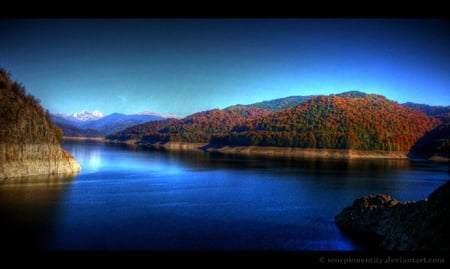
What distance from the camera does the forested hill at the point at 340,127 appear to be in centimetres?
9269

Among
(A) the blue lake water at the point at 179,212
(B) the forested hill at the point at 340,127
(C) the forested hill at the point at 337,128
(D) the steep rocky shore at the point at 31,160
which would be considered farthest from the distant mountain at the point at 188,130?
(A) the blue lake water at the point at 179,212

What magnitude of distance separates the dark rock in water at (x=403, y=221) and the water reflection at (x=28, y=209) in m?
13.2

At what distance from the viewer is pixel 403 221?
14.3 metres

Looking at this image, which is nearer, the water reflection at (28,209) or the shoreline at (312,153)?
the water reflection at (28,209)

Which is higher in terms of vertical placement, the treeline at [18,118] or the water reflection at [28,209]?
the treeline at [18,118]

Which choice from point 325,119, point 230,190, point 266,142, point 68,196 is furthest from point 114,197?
point 325,119

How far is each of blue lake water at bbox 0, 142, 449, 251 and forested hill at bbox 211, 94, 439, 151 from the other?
55.2m

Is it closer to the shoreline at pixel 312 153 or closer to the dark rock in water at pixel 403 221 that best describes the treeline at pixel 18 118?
the dark rock in water at pixel 403 221

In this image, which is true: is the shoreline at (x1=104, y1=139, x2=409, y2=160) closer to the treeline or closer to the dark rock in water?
the treeline

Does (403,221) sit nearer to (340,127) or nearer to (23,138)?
(23,138)

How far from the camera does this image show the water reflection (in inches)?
585

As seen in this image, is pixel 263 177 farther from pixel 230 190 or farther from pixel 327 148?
pixel 327 148

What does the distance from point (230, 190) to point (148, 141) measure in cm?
12362

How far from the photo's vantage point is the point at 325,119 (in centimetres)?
11344
